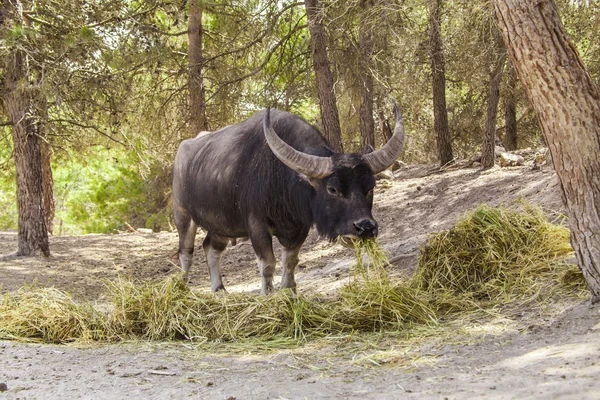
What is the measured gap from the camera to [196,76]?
13.5 metres

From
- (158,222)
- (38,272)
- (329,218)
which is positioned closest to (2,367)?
(329,218)

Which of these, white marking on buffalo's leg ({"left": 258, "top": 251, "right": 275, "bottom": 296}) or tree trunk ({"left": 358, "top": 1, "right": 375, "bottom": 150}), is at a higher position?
tree trunk ({"left": 358, "top": 1, "right": 375, "bottom": 150})

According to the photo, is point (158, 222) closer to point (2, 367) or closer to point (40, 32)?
point (40, 32)

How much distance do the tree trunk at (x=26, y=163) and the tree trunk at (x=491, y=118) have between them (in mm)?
8460

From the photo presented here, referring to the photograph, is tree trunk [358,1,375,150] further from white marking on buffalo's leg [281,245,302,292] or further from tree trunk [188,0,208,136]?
tree trunk [188,0,208,136]

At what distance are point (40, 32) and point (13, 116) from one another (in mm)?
1854

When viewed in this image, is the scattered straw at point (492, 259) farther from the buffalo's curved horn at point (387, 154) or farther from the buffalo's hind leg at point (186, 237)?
the buffalo's hind leg at point (186, 237)

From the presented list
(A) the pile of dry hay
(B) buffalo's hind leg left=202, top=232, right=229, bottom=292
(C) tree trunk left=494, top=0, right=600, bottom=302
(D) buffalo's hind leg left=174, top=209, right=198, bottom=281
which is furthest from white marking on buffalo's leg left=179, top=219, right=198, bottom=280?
(C) tree trunk left=494, top=0, right=600, bottom=302

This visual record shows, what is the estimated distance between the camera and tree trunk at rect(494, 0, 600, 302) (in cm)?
529

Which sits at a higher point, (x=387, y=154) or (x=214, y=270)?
(x=387, y=154)

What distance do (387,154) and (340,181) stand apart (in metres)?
0.64

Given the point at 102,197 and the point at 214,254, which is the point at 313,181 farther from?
the point at 102,197

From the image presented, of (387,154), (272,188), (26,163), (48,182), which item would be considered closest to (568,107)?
(387,154)

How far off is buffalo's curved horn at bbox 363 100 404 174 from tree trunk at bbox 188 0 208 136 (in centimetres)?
678
